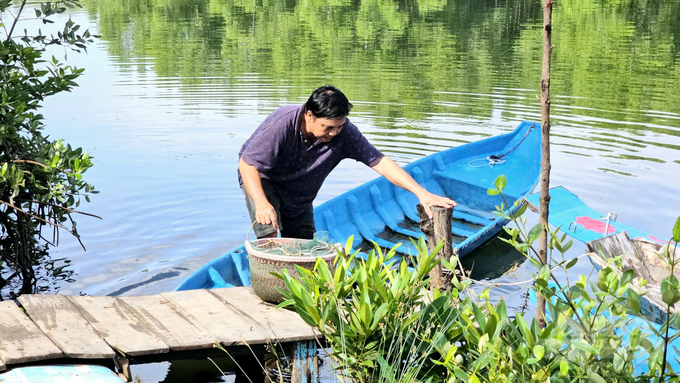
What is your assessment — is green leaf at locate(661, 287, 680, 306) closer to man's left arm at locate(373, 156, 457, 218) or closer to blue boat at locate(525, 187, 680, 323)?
blue boat at locate(525, 187, 680, 323)

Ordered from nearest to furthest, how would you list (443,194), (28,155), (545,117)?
1. (545,117)
2. (28,155)
3. (443,194)

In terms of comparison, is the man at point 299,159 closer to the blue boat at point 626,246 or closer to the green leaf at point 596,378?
the blue boat at point 626,246

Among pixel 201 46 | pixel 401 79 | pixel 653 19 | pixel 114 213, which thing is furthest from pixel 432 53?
pixel 114 213

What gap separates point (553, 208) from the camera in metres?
6.05

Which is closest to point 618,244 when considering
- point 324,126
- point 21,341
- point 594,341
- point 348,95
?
point 324,126

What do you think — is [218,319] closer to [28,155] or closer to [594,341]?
[594,341]

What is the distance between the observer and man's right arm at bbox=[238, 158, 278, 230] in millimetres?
3898

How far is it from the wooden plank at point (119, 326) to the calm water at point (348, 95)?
1.80 metres

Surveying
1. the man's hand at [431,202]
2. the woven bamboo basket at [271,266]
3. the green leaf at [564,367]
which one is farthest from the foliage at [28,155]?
the green leaf at [564,367]

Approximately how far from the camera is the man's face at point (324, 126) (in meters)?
4.10

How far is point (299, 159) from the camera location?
4.48 meters

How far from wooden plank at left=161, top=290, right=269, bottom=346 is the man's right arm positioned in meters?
0.55

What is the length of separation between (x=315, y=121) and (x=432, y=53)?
14478 millimetres

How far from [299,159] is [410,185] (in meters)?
0.78
